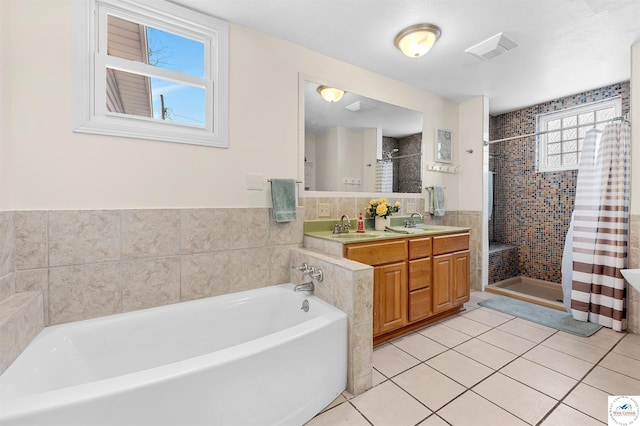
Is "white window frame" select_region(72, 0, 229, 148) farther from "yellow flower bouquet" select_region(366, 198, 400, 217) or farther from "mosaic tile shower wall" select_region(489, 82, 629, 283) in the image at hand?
"mosaic tile shower wall" select_region(489, 82, 629, 283)

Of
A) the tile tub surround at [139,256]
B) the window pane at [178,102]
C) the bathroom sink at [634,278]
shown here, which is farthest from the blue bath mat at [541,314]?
the window pane at [178,102]

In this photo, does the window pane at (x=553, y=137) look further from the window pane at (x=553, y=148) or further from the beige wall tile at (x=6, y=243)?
the beige wall tile at (x=6, y=243)

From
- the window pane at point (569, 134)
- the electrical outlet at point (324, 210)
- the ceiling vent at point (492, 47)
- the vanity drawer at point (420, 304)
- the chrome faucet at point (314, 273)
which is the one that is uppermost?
the ceiling vent at point (492, 47)

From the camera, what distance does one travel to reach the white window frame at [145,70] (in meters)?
1.58

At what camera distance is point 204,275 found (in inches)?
76.0

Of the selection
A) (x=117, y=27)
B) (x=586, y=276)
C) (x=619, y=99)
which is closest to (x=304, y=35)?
(x=117, y=27)

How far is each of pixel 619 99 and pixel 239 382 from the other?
15.2 ft

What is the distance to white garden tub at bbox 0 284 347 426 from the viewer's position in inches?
36.9

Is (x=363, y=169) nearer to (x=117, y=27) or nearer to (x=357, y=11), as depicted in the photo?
(x=357, y=11)

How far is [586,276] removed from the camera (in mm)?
2525

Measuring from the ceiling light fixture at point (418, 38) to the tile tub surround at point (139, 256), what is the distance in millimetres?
1713

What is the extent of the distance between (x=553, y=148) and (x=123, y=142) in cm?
482

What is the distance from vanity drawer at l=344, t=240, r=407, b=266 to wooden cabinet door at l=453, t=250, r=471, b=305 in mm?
763

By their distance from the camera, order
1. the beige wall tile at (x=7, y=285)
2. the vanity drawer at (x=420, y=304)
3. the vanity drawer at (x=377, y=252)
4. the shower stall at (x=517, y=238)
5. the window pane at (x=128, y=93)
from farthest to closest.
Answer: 1. the shower stall at (x=517, y=238)
2. the vanity drawer at (x=420, y=304)
3. the vanity drawer at (x=377, y=252)
4. the window pane at (x=128, y=93)
5. the beige wall tile at (x=7, y=285)
